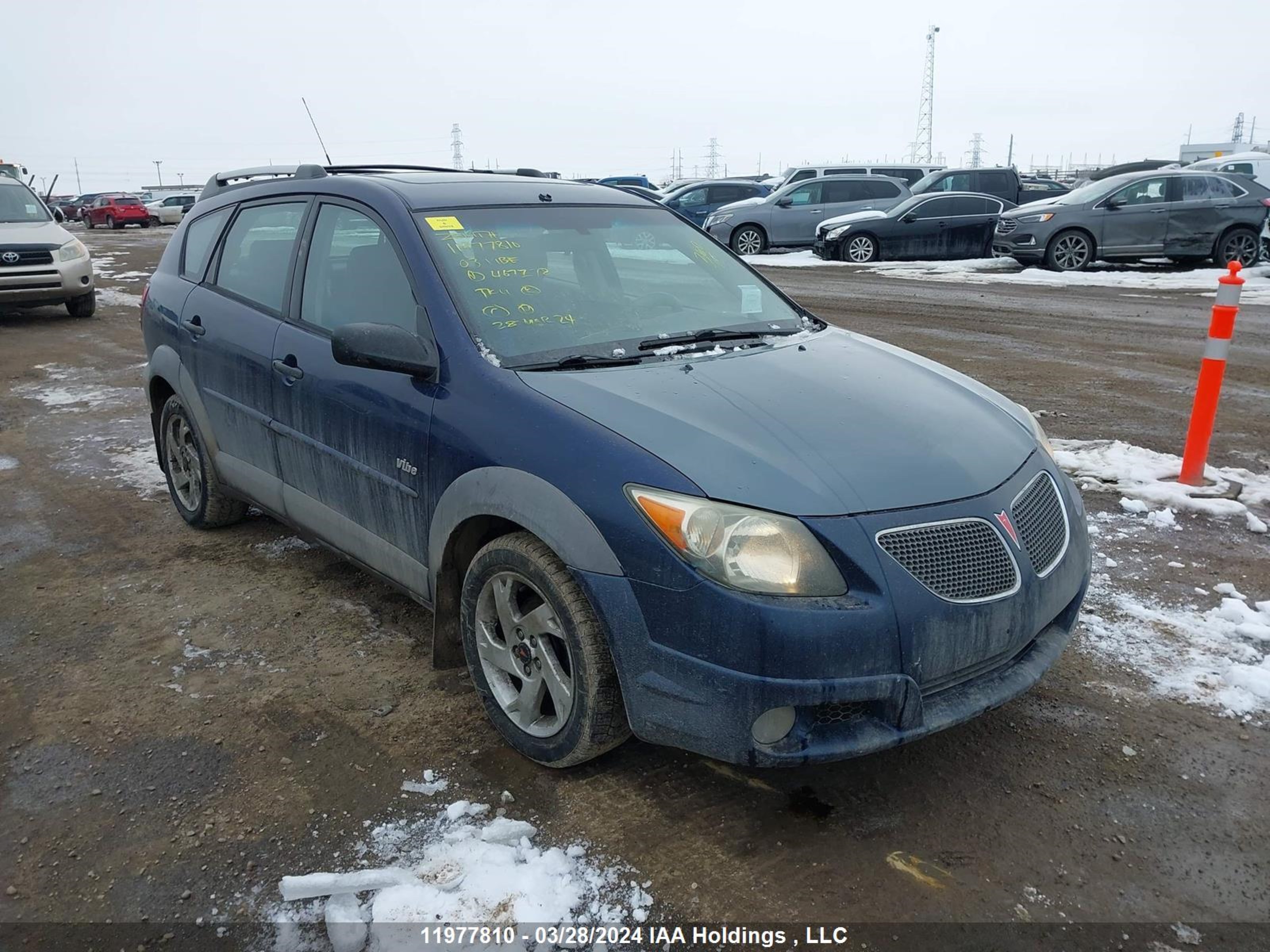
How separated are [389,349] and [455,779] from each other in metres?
1.36

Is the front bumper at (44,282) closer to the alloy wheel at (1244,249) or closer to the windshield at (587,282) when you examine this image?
the windshield at (587,282)

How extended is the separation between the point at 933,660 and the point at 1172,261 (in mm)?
18315

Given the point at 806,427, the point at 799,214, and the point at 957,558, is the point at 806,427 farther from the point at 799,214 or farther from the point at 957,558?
the point at 799,214

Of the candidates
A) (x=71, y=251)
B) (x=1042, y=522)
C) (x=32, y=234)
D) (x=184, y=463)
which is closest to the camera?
(x=1042, y=522)

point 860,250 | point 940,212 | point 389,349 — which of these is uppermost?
point 389,349

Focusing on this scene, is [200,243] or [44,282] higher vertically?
[200,243]

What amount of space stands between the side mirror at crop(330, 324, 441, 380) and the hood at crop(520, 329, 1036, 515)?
368mm

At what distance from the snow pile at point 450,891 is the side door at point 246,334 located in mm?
1994

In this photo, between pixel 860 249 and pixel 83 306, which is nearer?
pixel 83 306

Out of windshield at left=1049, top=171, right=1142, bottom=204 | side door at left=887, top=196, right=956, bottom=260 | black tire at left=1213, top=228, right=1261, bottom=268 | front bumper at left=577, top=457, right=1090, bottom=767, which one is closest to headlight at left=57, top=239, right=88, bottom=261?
front bumper at left=577, top=457, right=1090, bottom=767

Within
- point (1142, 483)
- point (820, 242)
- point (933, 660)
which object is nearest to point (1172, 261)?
point (820, 242)

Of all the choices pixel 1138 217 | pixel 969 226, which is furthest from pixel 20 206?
pixel 1138 217

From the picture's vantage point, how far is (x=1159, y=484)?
540 cm

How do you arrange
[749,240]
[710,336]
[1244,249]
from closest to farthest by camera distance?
[710,336]
[1244,249]
[749,240]
